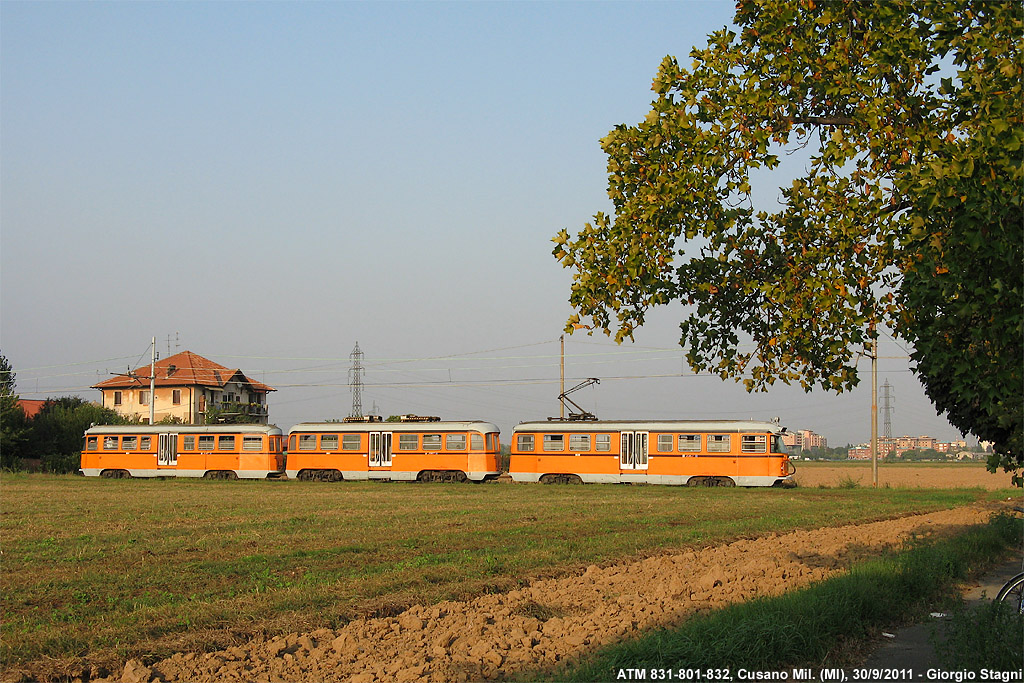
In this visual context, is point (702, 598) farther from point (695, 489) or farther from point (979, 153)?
point (695, 489)

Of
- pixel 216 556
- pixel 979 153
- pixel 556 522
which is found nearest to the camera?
pixel 979 153

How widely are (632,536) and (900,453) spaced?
166m

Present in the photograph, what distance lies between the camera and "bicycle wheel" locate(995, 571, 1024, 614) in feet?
30.7

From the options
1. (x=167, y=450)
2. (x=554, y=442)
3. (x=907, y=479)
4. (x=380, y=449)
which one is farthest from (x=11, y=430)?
(x=907, y=479)

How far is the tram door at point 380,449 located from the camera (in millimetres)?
41531

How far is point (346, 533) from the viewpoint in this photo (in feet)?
60.5

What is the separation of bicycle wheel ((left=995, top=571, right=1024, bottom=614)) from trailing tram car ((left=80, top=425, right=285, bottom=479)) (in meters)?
38.6

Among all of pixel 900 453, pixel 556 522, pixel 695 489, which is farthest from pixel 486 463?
pixel 900 453

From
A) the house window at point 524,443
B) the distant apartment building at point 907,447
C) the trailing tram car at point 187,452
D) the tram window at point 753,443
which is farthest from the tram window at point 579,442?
the distant apartment building at point 907,447

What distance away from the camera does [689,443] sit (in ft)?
123

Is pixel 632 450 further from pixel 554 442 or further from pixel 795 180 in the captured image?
pixel 795 180

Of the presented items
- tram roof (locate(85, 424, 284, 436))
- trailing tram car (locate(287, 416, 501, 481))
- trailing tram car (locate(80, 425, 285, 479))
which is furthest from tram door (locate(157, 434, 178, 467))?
trailing tram car (locate(287, 416, 501, 481))

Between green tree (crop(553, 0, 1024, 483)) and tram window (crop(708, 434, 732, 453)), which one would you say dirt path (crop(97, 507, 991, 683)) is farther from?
tram window (crop(708, 434, 732, 453))

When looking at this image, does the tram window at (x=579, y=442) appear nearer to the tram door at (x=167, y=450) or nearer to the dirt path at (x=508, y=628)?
the tram door at (x=167, y=450)
